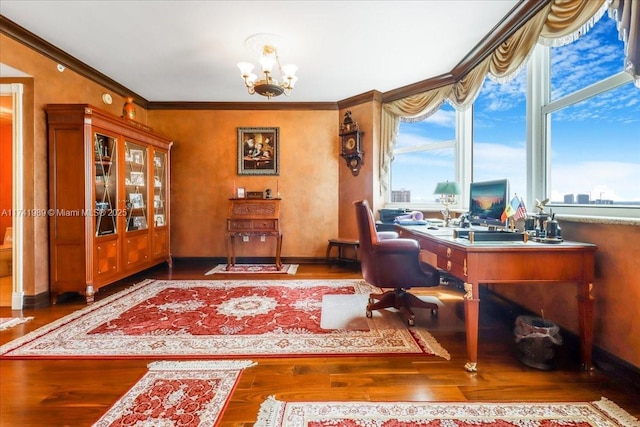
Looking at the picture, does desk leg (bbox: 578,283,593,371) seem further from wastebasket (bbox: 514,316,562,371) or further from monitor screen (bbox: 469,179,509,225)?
monitor screen (bbox: 469,179,509,225)

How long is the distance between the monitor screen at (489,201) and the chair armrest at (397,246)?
612mm

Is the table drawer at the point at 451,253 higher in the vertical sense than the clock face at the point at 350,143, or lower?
lower

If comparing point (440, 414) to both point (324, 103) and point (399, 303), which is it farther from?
point (324, 103)

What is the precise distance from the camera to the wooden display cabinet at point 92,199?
311 centimetres

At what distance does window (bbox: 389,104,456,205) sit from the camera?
4043mm

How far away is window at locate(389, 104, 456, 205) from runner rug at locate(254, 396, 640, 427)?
2.87 metres

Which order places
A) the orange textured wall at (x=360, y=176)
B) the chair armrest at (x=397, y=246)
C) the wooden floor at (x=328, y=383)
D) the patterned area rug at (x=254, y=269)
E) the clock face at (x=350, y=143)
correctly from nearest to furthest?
1. the wooden floor at (x=328, y=383)
2. the chair armrest at (x=397, y=246)
3. the patterned area rug at (x=254, y=269)
4. the orange textured wall at (x=360, y=176)
5. the clock face at (x=350, y=143)

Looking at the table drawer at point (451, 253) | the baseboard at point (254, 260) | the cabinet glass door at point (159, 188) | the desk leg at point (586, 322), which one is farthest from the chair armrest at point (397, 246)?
the cabinet glass door at point (159, 188)

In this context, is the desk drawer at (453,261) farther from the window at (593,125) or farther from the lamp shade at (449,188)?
the lamp shade at (449,188)

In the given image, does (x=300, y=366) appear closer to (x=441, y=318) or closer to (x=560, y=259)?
(x=441, y=318)

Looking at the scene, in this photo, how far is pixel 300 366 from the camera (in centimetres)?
190

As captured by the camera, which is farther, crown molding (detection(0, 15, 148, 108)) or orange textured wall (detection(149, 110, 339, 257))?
orange textured wall (detection(149, 110, 339, 257))

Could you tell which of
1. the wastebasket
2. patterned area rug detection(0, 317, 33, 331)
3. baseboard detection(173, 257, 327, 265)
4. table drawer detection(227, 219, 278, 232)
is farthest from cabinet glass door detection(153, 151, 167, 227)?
the wastebasket

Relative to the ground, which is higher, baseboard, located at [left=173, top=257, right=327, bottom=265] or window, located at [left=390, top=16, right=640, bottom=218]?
window, located at [left=390, top=16, right=640, bottom=218]
